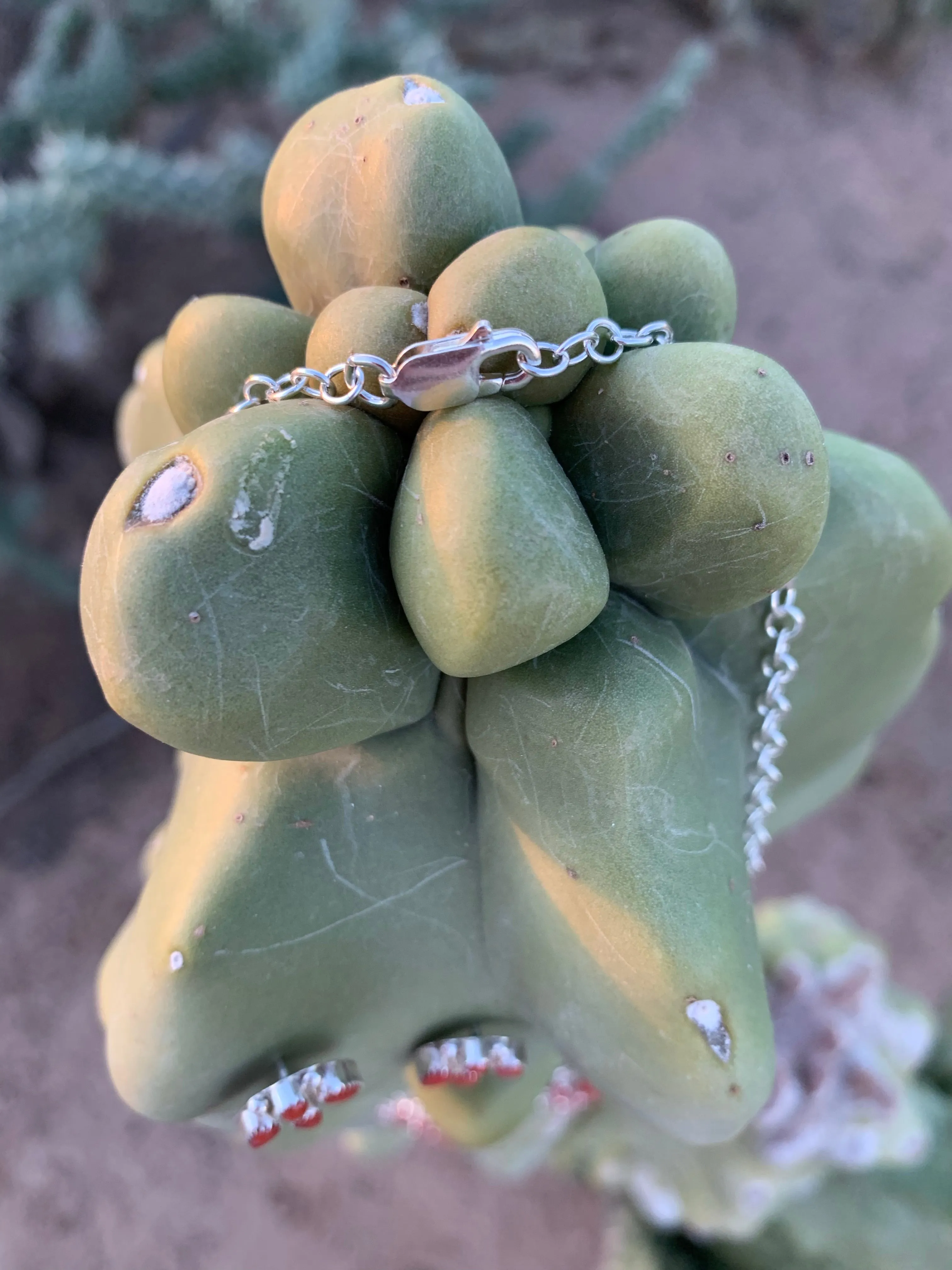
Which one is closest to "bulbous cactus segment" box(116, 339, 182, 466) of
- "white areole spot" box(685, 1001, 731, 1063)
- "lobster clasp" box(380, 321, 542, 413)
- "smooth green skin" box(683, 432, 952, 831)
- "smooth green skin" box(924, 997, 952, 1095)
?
"lobster clasp" box(380, 321, 542, 413)

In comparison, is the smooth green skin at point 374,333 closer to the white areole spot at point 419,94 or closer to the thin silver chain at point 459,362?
the thin silver chain at point 459,362

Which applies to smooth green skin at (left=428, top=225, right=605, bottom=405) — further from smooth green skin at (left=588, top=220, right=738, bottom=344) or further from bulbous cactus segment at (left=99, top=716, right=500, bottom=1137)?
bulbous cactus segment at (left=99, top=716, right=500, bottom=1137)

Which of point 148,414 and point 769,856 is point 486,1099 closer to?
point 148,414

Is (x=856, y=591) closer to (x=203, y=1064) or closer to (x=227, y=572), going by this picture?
(x=227, y=572)

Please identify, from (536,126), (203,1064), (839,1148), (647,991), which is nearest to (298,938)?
(203,1064)

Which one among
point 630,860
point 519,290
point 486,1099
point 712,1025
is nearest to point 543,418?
point 519,290

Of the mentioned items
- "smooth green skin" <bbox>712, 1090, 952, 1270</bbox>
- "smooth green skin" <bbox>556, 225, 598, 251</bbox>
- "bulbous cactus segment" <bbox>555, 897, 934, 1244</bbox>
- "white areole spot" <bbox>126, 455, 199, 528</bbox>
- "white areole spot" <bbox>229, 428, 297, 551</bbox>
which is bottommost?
"smooth green skin" <bbox>712, 1090, 952, 1270</bbox>
